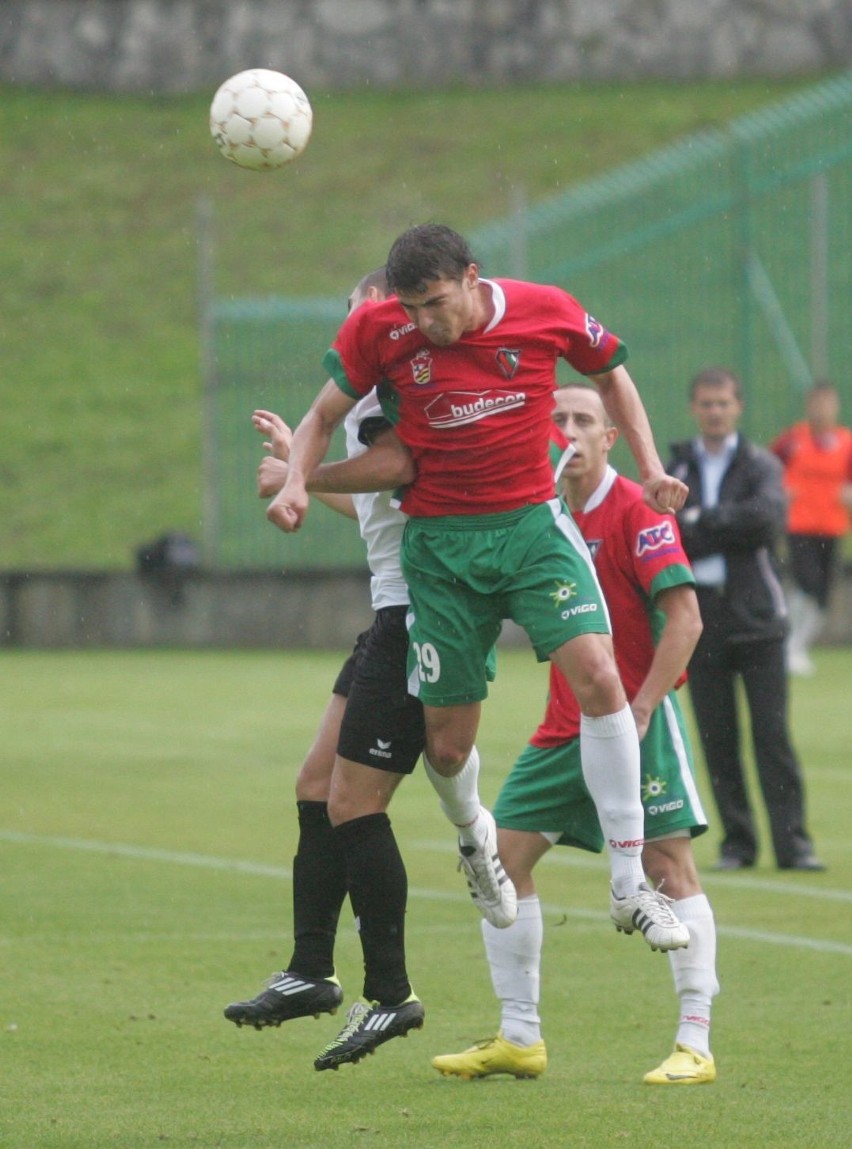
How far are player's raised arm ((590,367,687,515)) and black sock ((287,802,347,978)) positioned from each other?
4.74ft

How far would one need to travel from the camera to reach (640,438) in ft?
22.3

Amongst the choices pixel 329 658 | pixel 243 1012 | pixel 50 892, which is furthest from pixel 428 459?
pixel 329 658

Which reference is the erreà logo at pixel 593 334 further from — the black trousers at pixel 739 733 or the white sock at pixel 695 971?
the black trousers at pixel 739 733

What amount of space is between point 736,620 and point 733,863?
118cm

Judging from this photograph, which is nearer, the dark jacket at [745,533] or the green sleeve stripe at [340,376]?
the green sleeve stripe at [340,376]

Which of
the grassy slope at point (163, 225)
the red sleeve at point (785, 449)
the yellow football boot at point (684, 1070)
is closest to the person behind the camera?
the yellow football boot at point (684, 1070)

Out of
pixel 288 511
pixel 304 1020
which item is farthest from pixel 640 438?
pixel 304 1020

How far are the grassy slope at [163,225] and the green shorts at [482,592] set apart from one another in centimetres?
1875

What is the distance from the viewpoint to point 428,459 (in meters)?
6.57

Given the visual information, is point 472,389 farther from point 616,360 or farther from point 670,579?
point 670,579

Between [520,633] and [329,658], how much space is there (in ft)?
6.87

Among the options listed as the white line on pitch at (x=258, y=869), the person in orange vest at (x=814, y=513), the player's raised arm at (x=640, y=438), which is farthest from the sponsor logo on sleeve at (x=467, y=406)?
the person in orange vest at (x=814, y=513)

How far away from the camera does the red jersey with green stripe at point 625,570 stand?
6.98 metres

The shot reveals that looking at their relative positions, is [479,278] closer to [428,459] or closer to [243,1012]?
[428,459]
